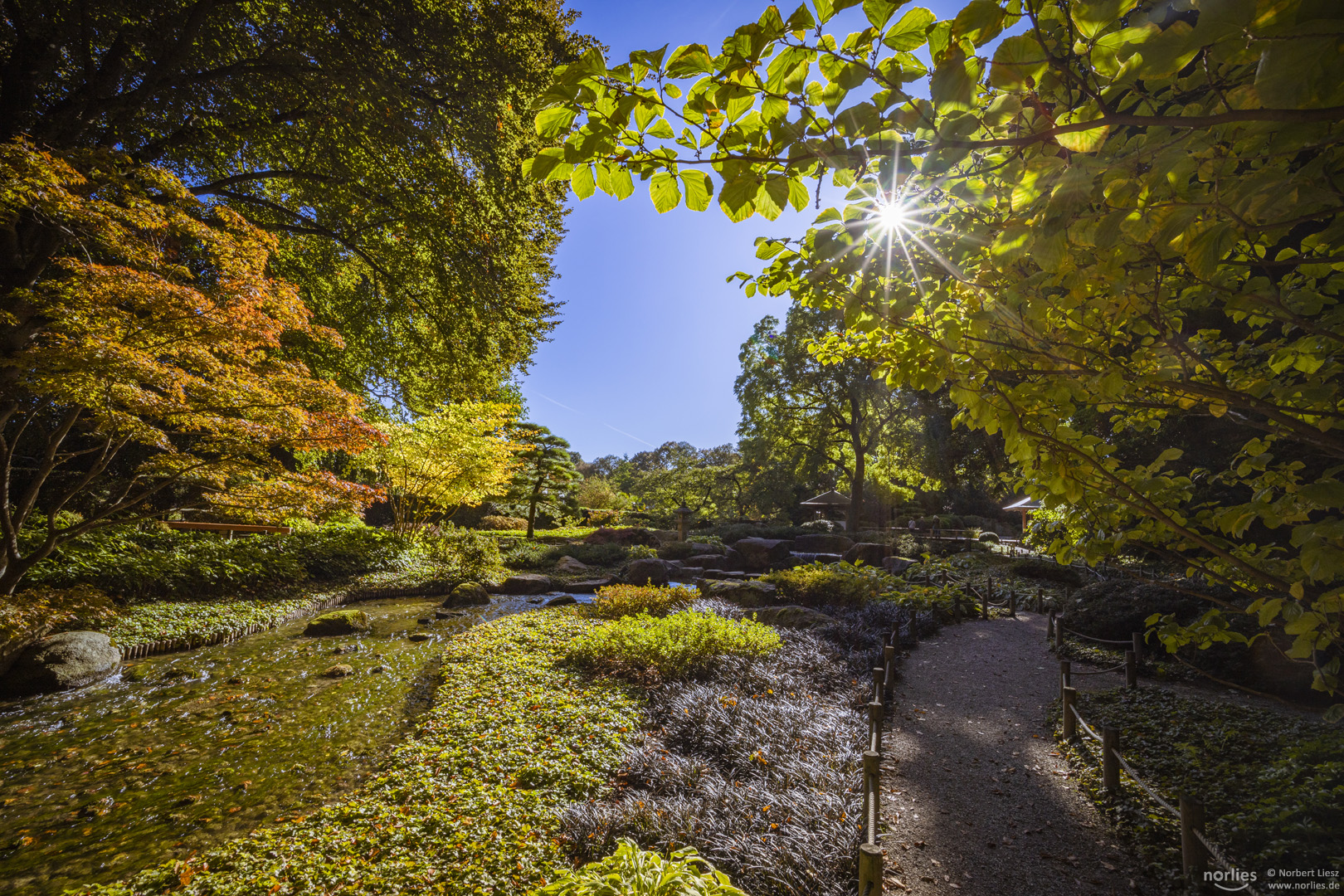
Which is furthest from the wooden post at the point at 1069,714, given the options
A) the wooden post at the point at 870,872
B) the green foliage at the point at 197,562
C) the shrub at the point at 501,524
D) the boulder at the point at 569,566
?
the shrub at the point at 501,524

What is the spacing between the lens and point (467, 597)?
11.3 m

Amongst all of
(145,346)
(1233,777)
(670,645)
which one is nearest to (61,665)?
(145,346)

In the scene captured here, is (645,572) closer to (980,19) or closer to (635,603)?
(635,603)

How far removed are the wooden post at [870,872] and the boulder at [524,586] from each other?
11640mm

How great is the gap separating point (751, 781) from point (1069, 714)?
3.49m

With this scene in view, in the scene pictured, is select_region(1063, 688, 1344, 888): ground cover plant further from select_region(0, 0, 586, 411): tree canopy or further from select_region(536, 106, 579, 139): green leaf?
select_region(0, 0, 586, 411): tree canopy

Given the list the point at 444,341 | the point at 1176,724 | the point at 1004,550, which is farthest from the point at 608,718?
the point at 1004,550

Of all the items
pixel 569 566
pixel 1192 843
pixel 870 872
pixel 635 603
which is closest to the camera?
pixel 870 872

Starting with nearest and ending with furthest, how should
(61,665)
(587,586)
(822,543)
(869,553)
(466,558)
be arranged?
(61,665) → (587,586) → (466,558) → (869,553) → (822,543)

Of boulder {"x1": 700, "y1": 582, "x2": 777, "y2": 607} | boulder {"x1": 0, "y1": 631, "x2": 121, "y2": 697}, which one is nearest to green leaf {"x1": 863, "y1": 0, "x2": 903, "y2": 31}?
boulder {"x1": 0, "y1": 631, "x2": 121, "y2": 697}

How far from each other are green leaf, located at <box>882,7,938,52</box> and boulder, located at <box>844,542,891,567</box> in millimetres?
16807

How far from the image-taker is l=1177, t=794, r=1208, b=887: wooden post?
2844 mm

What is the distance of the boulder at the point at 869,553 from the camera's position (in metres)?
16.6

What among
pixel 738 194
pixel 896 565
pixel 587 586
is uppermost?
pixel 738 194
